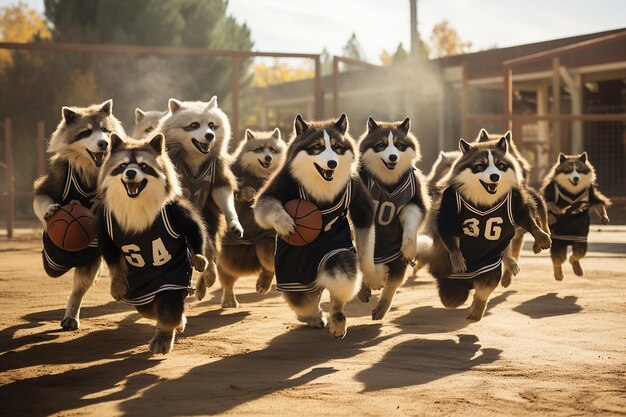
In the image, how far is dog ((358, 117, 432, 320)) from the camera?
736 centimetres

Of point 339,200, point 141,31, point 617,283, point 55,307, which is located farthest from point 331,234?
point 141,31

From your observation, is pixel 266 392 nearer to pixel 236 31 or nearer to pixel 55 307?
pixel 55 307

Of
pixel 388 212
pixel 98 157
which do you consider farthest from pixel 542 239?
pixel 98 157

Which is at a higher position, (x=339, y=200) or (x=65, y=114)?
(x=65, y=114)

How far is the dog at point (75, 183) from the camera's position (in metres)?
7.02

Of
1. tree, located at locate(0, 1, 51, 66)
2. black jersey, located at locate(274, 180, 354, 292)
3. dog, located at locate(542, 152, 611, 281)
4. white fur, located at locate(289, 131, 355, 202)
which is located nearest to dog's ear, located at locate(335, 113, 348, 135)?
white fur, located at locate(289, 131, 355, 202)

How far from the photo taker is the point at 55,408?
14.8ft

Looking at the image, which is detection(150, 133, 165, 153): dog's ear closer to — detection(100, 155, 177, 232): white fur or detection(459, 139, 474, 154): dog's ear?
detection(100, 155, 177, 232): white fur

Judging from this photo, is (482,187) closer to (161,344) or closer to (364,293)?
(364,293)

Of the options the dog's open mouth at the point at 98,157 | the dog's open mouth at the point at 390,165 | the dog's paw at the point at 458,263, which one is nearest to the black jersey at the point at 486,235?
the dog's paw at the point at 458,263

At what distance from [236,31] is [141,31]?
211 inches

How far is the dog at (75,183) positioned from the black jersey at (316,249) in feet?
5.33

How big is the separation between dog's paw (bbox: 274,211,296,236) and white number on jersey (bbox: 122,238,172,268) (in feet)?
2.75

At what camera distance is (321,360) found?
5.81 metres
